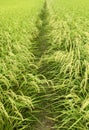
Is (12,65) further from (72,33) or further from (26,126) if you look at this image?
(72,33)

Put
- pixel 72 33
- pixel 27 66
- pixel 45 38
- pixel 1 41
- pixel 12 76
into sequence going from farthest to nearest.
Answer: pixel 45 38, pixel 72 33, pixel 1 41, pixel 27 66, pixel 12 76

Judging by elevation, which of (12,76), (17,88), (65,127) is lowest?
(65,127)

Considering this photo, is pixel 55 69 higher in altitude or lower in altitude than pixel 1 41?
lower

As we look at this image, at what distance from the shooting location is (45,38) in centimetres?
793

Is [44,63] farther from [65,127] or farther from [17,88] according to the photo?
[65,127]

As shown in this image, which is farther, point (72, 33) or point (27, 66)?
point (72, 33)

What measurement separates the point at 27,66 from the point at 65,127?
159 cm

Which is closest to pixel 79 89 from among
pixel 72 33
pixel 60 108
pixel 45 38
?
pixel 60 108

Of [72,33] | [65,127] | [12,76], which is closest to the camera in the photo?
[65,127]

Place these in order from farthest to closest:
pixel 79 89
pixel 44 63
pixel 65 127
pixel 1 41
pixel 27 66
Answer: pixel 44 63 < pixel 1 41 < pixel 27 66 < pixel 79 89 < pixel 65 127

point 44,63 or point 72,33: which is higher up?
point 72,33

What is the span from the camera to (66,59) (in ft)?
14.8

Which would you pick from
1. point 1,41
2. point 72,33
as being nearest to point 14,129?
point 1,41

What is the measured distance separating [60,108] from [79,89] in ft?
1.17
